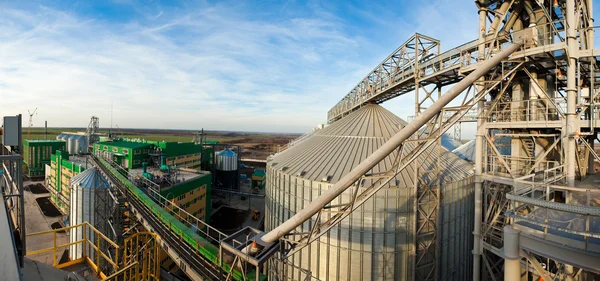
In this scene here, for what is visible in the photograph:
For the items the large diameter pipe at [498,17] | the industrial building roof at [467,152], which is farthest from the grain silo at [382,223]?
the industrial building roof at [467,152]

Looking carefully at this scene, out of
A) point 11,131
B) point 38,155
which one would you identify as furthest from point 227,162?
point 11,131

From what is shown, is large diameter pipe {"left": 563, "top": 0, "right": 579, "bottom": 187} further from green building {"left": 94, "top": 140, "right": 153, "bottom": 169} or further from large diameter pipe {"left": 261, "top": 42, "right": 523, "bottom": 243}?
green building {"left": 94, "top": 140, "right": 153, "bottom": 169}

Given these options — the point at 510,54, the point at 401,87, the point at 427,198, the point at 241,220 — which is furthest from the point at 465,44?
the point at 241,220

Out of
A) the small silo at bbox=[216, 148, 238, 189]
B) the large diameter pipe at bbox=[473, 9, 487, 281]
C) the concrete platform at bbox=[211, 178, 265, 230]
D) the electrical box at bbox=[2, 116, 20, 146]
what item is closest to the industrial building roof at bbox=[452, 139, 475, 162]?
the large diameter pipe at bbox=[473, 9, 487, 281]

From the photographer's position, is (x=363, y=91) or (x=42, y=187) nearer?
(x=363, y=91)

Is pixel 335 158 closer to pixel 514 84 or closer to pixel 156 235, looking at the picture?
pixel 514 84
